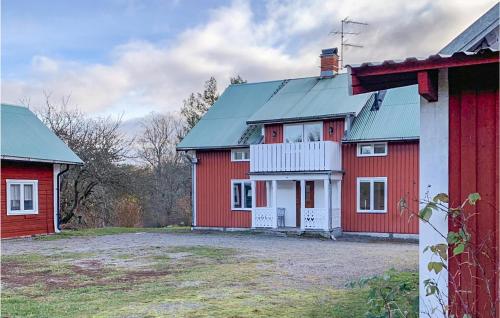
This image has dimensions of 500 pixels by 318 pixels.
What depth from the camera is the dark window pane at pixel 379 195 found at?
1694cm

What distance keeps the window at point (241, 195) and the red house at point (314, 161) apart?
0.04m

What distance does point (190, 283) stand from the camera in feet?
Answer: 25.6

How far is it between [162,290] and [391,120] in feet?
41.0

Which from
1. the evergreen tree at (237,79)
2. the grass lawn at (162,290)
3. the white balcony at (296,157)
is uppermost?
the evergreen tree at (237,79)

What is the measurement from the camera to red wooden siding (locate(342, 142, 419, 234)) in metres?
16.4

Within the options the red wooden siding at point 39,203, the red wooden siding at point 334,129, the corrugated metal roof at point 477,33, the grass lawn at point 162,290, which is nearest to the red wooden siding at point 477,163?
the corrugated metal roof at point 477,33

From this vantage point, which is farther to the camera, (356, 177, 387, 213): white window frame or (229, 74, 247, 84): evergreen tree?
(229, 74, 247, 84): evergreen tree

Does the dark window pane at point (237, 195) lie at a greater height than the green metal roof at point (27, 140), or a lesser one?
lesser

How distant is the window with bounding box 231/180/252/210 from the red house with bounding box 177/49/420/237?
42 mm

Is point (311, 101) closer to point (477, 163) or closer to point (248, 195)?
point (248, 195)

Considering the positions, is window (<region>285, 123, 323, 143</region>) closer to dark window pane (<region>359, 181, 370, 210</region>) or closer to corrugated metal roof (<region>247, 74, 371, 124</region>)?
corrugated metal roof (<region>247, 74, 371, 124</region>)

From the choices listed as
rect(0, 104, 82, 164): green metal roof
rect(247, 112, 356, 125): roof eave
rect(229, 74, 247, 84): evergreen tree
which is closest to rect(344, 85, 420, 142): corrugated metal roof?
rect(247, 112, 356, 125): roof eave

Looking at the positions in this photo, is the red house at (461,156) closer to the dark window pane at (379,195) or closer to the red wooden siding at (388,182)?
the red wooden siding at (388,182)

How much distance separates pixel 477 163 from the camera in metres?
3.75
